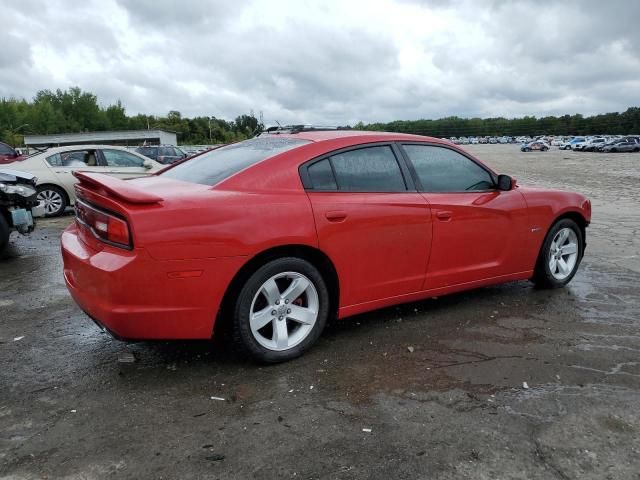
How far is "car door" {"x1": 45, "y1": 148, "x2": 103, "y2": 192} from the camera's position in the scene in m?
10.4

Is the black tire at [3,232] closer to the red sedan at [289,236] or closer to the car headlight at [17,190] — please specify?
the car headlight at [17,190]

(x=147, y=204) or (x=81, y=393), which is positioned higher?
(x=147, y=204)

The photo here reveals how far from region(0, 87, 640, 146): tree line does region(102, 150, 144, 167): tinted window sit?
7228 centimetres

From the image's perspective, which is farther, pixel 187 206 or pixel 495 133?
pixel 495 133

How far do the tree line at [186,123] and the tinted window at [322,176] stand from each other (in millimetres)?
80157

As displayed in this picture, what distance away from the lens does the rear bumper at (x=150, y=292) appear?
2.90 m

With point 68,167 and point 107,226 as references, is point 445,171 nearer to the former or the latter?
point 107,226

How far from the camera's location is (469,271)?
14.1 ft

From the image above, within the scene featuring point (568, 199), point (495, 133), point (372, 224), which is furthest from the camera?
point (495, 133)

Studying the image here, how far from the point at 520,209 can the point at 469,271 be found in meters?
0.79

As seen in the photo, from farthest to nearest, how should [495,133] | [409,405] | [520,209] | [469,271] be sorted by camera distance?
[495,133] < [520,209] < [469,271] < [409,405]

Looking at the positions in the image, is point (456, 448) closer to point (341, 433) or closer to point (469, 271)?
point (341, 433)

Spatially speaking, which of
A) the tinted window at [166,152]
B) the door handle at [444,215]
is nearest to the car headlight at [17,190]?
the door handle at [444,215]

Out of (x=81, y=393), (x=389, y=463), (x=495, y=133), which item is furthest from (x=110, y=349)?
(x=495, y=133)
